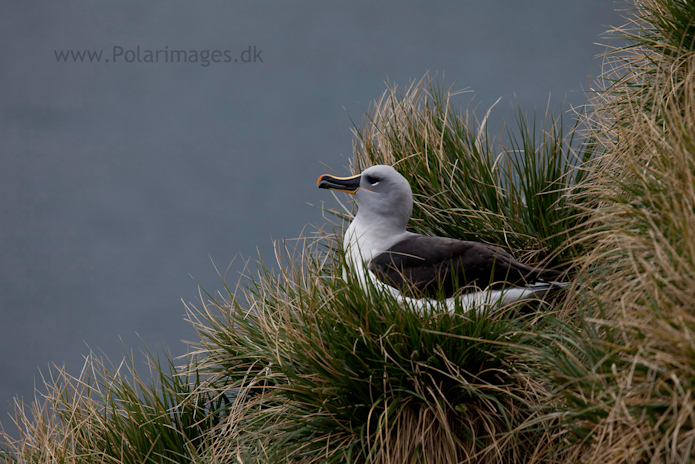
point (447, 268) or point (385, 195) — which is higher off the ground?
point (385, 195)

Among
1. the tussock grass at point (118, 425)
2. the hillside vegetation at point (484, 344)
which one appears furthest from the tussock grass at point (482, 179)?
the tussock grass at point (118, 425)

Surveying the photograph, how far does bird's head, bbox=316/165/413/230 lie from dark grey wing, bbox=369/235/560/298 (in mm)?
247

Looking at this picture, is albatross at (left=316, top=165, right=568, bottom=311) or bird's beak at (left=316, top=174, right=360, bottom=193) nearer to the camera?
albatross at (left=316, top=165, right=568, bottom=311)

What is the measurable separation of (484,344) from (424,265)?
1.69 ft

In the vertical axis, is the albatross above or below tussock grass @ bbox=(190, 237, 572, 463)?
above

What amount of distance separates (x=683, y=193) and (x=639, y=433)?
86cm

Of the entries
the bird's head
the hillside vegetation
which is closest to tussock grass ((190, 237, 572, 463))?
the hillside vegetation

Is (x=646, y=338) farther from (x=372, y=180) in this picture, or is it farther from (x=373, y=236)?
(x=372, y=180)

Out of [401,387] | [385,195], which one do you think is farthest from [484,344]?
[385,195]

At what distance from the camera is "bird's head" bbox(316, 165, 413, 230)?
325 cm

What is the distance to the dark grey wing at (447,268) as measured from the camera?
9.64 ft

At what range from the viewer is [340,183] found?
3.39 meters

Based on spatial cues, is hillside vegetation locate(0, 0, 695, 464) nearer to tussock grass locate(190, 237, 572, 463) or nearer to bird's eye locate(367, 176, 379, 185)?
tussock grass locate(190, 237, 572, 463)

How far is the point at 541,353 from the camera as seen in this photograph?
2438mm
